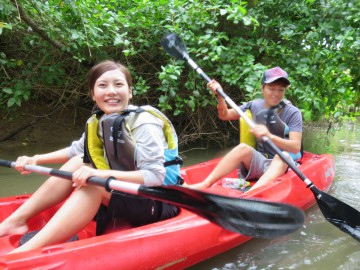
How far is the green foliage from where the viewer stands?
370 centimetres

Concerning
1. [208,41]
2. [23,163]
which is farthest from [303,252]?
[208,41]

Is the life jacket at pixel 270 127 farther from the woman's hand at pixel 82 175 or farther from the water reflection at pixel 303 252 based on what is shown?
the woman's hand at pixel 82 175

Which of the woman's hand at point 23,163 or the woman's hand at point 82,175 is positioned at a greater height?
the woman's hand at point 82,175

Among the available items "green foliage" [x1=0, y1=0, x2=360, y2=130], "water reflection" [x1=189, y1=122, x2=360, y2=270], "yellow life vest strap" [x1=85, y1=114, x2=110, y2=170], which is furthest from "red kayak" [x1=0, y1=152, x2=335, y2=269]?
"green foliage" [x1=0, y1=0, x2=360, y2=130]

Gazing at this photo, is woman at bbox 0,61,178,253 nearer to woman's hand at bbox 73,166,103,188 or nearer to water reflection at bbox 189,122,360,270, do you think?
woman's hand at bbox 73,166,103,188

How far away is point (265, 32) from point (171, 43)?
4.62 ft

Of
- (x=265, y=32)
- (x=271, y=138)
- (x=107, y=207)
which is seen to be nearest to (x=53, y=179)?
(x=107, y=207)

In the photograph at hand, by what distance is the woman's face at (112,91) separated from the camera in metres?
1.80

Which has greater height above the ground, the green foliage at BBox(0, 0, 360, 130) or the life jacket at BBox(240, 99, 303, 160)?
the green foliage at BBox(0, 0, 360, 130)

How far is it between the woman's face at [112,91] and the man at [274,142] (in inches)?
44.3

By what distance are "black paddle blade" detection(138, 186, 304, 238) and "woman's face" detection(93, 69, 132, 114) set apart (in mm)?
550

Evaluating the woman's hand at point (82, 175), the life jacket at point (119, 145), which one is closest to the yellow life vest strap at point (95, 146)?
the life jacket at point (119, 145)

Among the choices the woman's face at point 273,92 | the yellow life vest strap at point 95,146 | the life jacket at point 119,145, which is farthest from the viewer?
the woman's face at point 273,92

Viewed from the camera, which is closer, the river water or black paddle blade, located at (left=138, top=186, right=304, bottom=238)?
black paddle blade, located at (left=138, top=186, right=304, bottom=238)
